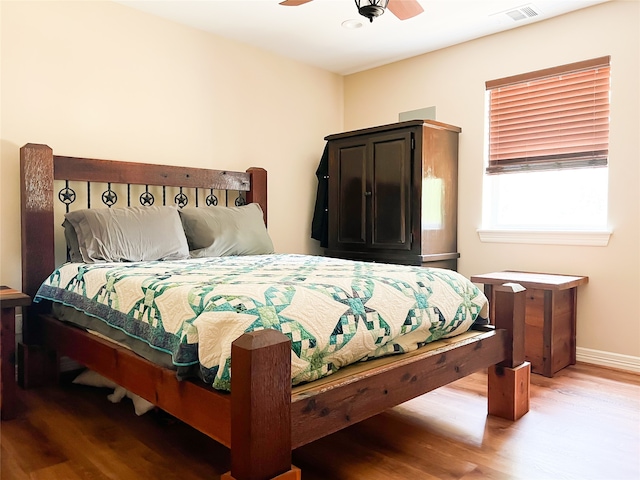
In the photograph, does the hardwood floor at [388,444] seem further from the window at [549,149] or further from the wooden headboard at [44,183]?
the window at [549,149]

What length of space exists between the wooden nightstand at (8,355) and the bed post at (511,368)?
2.22 meters

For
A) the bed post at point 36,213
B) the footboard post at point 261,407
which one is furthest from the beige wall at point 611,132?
the bed post at point 36,213

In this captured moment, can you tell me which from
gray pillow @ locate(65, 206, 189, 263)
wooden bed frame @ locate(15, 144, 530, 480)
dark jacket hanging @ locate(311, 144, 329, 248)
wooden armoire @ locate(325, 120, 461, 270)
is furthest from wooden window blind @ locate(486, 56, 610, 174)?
gray pillow @ locate(65, 206, 189, 263)

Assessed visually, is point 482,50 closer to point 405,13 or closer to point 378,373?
point 405,13

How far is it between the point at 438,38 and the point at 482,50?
0.34 metres

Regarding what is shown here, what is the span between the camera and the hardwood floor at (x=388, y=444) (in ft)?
5.79

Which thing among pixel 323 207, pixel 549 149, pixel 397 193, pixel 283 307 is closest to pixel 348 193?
pixel 323 207

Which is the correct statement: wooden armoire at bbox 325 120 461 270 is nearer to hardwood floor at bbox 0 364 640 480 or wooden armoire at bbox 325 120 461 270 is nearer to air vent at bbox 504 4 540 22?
air vent at bbox 504 4 540 22

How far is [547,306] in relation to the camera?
9.50 ft

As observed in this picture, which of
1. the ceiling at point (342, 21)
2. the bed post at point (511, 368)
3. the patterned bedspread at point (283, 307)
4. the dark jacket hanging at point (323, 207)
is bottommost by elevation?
the bed post at point (511, 368)

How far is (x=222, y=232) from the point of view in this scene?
3.15m

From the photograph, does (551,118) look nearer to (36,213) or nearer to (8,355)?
(36,213)

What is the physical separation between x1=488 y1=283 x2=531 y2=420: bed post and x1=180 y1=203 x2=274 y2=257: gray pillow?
162 cm

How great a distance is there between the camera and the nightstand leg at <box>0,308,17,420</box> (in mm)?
2219
